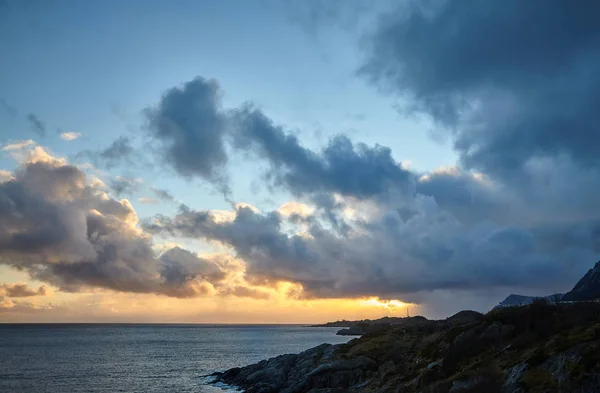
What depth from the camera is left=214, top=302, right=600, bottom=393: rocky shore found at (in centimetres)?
2952

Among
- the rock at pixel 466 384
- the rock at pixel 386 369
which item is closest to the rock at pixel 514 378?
the rock at pixel 466 384

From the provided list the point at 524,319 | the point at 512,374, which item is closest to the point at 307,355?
the point at 524,319

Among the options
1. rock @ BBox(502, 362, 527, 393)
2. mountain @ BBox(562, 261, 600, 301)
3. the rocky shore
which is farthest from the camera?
mountain @ BBox(562, 261, 600, 301)

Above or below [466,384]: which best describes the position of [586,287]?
above

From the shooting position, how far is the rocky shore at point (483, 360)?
2952cm

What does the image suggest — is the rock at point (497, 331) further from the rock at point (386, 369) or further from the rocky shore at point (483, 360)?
the rock at point (386, 369)

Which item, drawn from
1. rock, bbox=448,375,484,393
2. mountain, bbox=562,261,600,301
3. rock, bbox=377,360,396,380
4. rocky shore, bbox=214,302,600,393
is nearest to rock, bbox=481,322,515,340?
rocky shore, bbox=214,302,600,393

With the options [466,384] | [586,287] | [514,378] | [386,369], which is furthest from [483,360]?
[586,287]

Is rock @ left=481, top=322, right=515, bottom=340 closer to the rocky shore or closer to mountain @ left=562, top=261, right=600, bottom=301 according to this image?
the rocky shore

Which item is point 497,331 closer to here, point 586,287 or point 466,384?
point 466,384

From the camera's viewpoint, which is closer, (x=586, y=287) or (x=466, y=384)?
(x=466, y=384)

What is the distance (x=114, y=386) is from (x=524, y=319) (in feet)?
233

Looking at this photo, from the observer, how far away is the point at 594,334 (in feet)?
103

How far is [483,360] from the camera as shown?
4031cm
